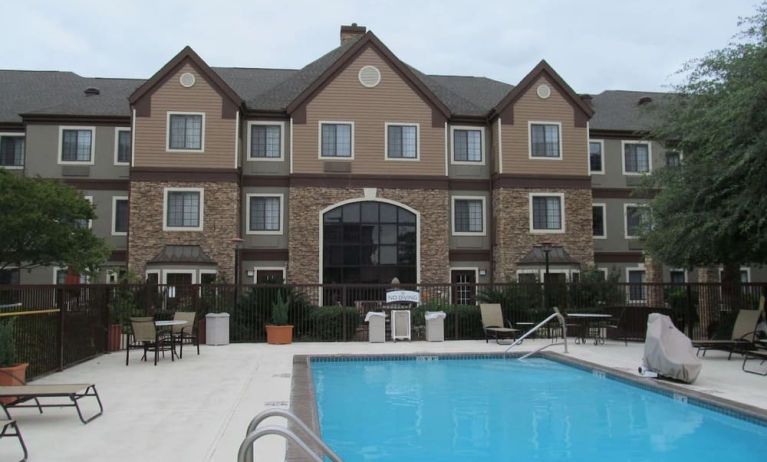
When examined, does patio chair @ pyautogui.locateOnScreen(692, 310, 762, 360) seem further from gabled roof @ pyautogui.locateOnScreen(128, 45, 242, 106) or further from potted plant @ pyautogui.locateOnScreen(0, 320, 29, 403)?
gabled roof @ pyautogui.locateOnScreen(128, 45, 242, 106)

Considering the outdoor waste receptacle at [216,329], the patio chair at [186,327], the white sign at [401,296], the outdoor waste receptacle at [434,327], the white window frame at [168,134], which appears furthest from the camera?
the white window frame at [168,134]

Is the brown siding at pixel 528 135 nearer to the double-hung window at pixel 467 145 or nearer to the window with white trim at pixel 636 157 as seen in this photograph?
the double-hung window at pixel 467 145

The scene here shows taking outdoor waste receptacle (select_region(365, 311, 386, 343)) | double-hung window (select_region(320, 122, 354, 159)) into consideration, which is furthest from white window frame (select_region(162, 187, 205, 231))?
outdoor waste receptacle (select_region(365, 311, 386, 343))

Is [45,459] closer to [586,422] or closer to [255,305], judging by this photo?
[586,422]

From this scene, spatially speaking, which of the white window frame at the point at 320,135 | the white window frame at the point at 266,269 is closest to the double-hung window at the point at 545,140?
the white window frame at the point at 320,135

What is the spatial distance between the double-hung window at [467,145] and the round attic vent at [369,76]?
410 cm

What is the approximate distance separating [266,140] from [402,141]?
5835 mm

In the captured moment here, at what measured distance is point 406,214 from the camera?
27.6 m

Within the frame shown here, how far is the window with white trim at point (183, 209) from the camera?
26172mm

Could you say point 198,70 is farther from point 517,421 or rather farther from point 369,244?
point 517,421

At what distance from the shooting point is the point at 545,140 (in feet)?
93.7

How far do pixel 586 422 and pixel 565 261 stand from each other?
60.9 ft

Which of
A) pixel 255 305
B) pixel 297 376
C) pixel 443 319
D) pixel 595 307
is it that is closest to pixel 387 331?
pixel 443 319

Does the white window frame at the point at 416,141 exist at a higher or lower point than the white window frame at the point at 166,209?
higher
